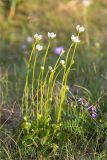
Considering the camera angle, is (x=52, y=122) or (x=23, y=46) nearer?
(x=52, y=122)

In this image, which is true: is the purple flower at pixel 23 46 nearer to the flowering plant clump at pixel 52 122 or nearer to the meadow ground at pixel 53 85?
the meadow ground at pixel 53 85

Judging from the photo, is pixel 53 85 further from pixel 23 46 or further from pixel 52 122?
pixel 23 46

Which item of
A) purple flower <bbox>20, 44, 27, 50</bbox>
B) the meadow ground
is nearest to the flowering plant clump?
the meadow ground

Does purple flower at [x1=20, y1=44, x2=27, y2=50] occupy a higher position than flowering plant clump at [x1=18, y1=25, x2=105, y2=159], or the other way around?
purple flower at [x1=20, y1=44, x2=27, y2=50]

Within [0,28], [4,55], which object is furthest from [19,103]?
[0,28]

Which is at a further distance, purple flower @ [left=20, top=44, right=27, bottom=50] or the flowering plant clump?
purple flower @ [left=20, top=44, right=27, bottom=50]

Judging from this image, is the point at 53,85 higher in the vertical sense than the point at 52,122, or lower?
higher

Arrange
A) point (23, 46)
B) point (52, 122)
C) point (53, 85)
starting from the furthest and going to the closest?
point (23, 46), point (52, 122), point (53, 85)

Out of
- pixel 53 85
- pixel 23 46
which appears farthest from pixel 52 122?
pixel 23 46

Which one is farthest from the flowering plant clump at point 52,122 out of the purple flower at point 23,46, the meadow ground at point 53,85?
the purple flower at point 23,46

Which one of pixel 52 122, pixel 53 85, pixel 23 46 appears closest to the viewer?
pixel 53 85

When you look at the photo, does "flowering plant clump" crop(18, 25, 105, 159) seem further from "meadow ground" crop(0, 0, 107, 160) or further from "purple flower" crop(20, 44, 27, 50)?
"purple flower" crop(20, 44, 27, 50)
